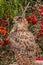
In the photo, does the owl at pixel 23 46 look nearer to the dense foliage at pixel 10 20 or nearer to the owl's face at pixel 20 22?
the owl's face at pixel 20 22

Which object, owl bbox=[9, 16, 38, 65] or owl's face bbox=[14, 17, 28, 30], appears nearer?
owl bbox=[9, 16, 38, 65]

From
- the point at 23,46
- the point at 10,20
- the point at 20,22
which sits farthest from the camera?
the point at 10,20

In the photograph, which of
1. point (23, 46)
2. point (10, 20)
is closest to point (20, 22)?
point (23, 46)

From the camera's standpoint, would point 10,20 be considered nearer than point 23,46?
No

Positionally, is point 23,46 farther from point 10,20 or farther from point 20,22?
point 10,20

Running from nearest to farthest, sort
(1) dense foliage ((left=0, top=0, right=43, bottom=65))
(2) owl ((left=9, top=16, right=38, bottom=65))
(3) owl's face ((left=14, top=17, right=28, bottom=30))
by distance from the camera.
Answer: (2) owl ((left=9, top=16, right=38, bottom=65)) < (3) owl's face ((left=14, top=17, right=28, bottom=30)) < (1) dense foliage ((left=0, top=0, right=43, bottom=65))

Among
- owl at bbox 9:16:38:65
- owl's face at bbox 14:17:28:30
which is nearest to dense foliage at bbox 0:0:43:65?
owl's face at bbox 14:17:28:30

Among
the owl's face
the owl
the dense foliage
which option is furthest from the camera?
the dense foliage

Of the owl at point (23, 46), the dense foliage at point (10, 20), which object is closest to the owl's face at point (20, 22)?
the owl at point (23, 46)

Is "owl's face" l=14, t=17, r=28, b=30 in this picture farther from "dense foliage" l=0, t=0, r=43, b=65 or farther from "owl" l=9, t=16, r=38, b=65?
"dense foliage" l=0, t=0, r=43, b=65

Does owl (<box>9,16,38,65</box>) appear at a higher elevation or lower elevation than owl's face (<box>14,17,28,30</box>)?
lower

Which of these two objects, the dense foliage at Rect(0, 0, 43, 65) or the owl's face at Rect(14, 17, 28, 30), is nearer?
the owl's face at Rect(14, 17, 28, 30)

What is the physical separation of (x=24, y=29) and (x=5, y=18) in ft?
6.69

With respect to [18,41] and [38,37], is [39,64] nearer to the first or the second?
[18,41]
